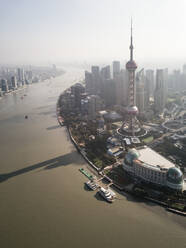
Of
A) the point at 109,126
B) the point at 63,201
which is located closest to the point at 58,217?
the point at 63,201

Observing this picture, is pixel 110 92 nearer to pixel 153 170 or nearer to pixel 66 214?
pixel 153 170

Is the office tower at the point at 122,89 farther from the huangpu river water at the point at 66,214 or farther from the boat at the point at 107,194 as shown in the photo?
the boat at the point at 107,194

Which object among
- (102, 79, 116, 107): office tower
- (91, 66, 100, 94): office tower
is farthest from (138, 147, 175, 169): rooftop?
(91, 66, 100, 94): office tower

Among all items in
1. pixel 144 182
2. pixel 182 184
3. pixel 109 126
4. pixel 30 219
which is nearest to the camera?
pixel 30 219

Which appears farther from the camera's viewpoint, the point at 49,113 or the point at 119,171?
the point at 49,113

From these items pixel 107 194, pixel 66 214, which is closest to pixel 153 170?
pixel 107 194

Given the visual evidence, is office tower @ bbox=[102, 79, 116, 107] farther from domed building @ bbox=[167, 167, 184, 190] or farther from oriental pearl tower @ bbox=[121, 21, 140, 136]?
domed building @ bbox=[167, 167, 184, 190]

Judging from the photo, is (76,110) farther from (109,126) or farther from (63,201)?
(63,201)
